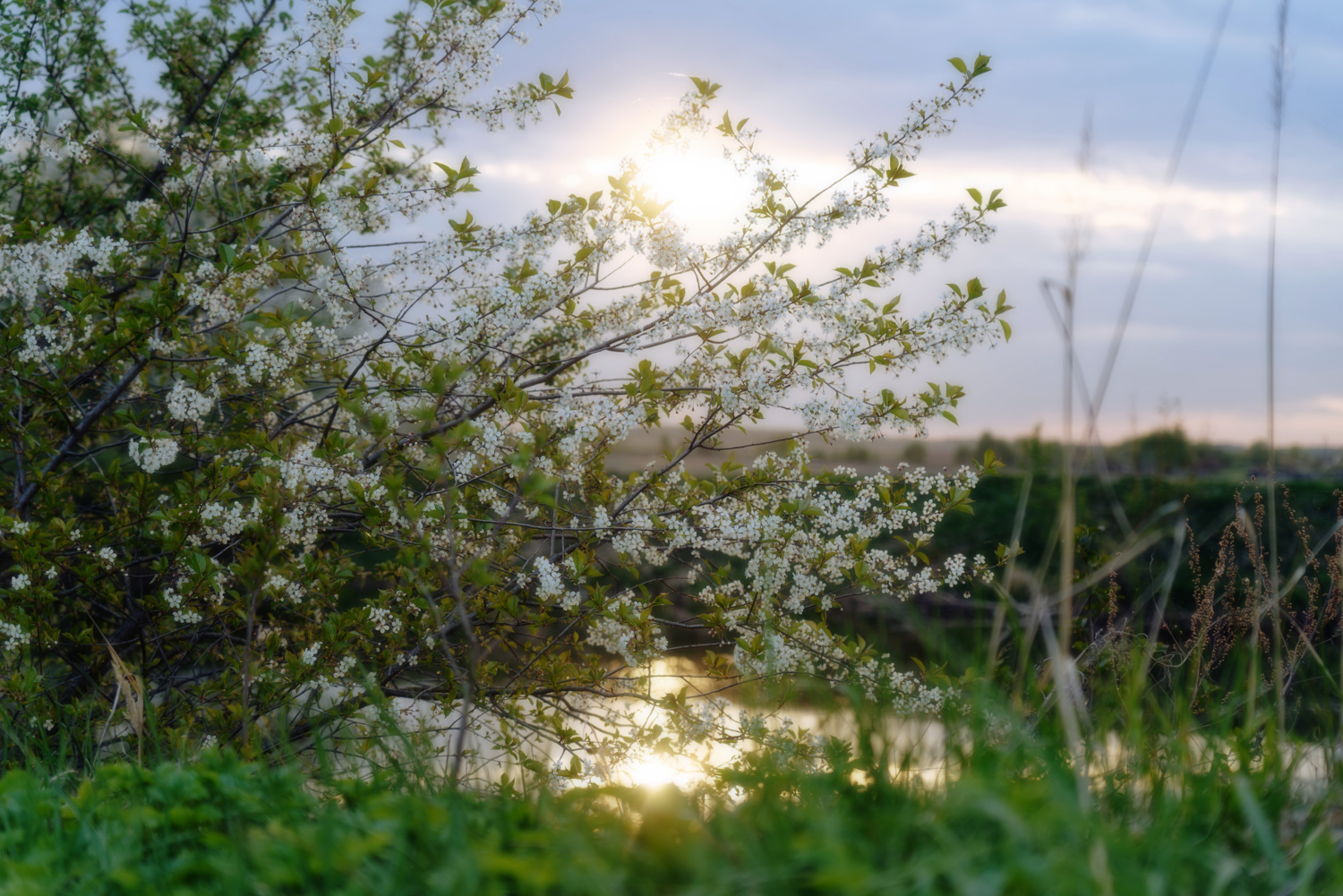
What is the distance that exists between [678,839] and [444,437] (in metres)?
1.91

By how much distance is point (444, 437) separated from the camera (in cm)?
305

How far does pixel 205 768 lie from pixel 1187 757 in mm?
2170

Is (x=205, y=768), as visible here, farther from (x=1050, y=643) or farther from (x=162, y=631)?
(x=162, y=631)

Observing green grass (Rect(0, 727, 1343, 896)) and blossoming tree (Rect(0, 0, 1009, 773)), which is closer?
green grass (Rect(0, 727, 1343, 896))

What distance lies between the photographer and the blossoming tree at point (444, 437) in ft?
10.5

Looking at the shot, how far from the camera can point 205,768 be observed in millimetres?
1841

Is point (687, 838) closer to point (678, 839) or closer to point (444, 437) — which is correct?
point (678, 839)

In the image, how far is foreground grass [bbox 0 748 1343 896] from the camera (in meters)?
1.29

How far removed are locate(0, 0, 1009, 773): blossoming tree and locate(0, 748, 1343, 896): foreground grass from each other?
1152 mm

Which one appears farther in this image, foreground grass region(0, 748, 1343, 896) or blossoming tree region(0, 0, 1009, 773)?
blossoming tree region(0, 0, 1009, 773)

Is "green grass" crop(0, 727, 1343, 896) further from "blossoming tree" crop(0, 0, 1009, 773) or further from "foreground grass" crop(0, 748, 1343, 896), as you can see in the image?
"blossoming tree" crop(0, 0, 1009, 773)

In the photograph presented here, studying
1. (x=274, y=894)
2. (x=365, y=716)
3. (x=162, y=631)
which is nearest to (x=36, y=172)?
(x=162, y=631)

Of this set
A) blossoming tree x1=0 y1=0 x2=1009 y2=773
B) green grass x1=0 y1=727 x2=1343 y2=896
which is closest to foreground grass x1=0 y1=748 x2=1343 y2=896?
green grass x1=0 y1=727 x2=1343 y2=896

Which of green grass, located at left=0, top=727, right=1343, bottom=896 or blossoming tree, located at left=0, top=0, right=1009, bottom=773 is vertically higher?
blossoming tree, located at left=0, top=0, right=1009, bottom=773
